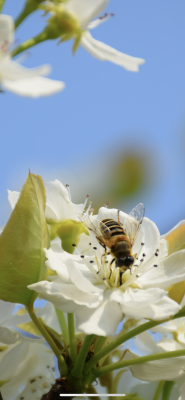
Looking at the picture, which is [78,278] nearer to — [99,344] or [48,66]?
[99,344]

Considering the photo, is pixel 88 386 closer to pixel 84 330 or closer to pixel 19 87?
pixel 84 330

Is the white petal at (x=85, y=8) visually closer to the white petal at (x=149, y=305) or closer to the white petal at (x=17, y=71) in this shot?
the white petal at (x=17, y=71)

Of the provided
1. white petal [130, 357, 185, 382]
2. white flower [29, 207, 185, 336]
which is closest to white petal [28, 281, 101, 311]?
white flower [29, 207, 185, 336]

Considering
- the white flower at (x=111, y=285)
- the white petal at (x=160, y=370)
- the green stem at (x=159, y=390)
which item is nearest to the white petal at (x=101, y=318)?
the white flower at (x=111, y=285)

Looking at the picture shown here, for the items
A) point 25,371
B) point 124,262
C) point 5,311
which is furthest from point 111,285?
point 25,371

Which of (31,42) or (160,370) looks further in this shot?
(160,370)

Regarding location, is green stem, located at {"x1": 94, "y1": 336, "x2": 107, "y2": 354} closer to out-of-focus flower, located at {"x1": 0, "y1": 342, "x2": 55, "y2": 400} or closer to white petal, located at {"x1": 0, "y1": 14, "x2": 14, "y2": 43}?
out-of-focus flower, located at {"x1": 0, "y1": 342, "x2": 55, "y2": 400}


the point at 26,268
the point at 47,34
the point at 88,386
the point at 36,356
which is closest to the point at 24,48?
the point at 47,34
